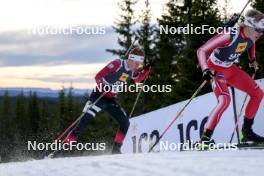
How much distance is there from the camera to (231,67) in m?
7.98

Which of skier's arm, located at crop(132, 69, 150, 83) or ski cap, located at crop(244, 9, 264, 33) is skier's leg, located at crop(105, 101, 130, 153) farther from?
ski cap, located at crop(244, 9, 264, 33)

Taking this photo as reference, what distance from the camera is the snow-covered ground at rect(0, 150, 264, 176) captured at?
4730 millimetres

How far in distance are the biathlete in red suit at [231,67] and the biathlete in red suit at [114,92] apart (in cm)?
194

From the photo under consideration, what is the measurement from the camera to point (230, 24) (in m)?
7.63

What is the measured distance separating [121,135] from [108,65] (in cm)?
131

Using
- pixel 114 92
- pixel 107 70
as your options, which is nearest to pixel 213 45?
pixel 107 70

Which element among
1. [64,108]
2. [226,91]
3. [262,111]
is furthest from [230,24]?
[64,108]

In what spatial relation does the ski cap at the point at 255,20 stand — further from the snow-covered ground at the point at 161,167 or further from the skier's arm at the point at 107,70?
the skier's arm at the point at 107,70

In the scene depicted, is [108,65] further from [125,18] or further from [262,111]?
[125,18]

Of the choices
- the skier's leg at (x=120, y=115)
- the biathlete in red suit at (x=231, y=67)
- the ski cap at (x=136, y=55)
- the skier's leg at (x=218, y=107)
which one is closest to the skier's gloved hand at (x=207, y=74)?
the biathlete in red suit at (x=231, y=67)

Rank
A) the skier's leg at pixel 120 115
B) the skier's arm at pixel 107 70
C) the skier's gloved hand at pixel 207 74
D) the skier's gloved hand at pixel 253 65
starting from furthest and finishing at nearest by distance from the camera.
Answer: the skier's leg at pixel 120 115 < the skier's arm at pixel 107 70 < the skier's gloved hand at pixel 253 65 < the skier's gloved hand at pixel 207 74

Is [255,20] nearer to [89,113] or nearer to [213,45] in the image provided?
[213,45]

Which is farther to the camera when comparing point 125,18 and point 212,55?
point 125,18

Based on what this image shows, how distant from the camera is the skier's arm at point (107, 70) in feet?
30.9
